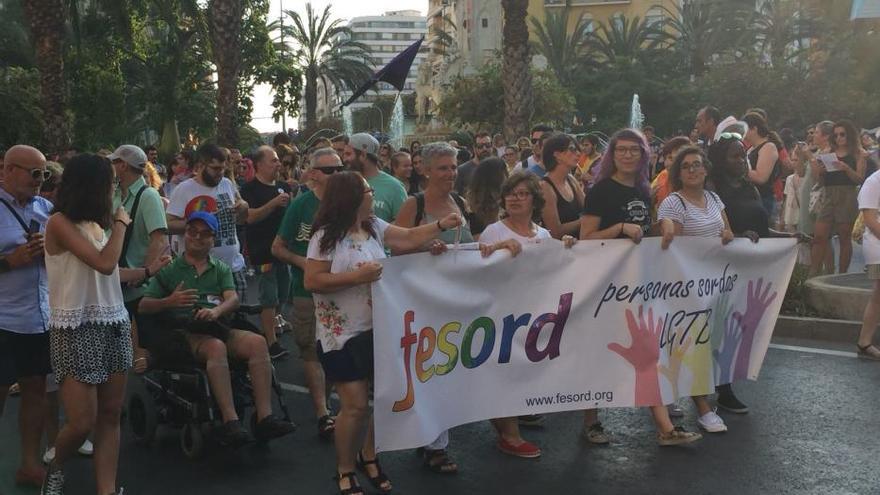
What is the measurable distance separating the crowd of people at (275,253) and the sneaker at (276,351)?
981mm

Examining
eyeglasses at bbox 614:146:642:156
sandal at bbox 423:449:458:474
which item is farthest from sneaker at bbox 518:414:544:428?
eyeglasses at bbox 614:146:642:156

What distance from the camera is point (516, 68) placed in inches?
785

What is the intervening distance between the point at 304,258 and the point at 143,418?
147 centimetres

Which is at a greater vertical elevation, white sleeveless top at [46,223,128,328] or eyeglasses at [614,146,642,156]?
eyeglasses at [614,146,642,156]

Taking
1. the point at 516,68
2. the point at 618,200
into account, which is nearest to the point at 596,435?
the point at 618,200

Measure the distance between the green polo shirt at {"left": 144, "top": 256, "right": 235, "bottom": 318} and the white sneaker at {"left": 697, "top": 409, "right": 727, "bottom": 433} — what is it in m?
3.14

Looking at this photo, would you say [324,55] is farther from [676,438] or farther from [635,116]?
[676,438]

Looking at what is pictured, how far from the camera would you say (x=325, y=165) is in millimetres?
6523

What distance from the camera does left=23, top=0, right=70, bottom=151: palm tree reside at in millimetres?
17359

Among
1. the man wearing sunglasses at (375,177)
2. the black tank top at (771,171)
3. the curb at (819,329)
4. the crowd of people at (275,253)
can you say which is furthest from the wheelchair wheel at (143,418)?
the black tank top at (771,171)

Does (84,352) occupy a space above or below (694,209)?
below

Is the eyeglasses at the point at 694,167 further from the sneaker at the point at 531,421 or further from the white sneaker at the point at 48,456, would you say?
the white sneaker at the point at 48,456

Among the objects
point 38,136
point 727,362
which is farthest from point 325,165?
point 38,136

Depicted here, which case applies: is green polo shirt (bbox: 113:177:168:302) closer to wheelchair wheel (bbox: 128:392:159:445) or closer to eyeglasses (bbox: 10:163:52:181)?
wheelchair wheel (bbox: 128:392:159:445)
